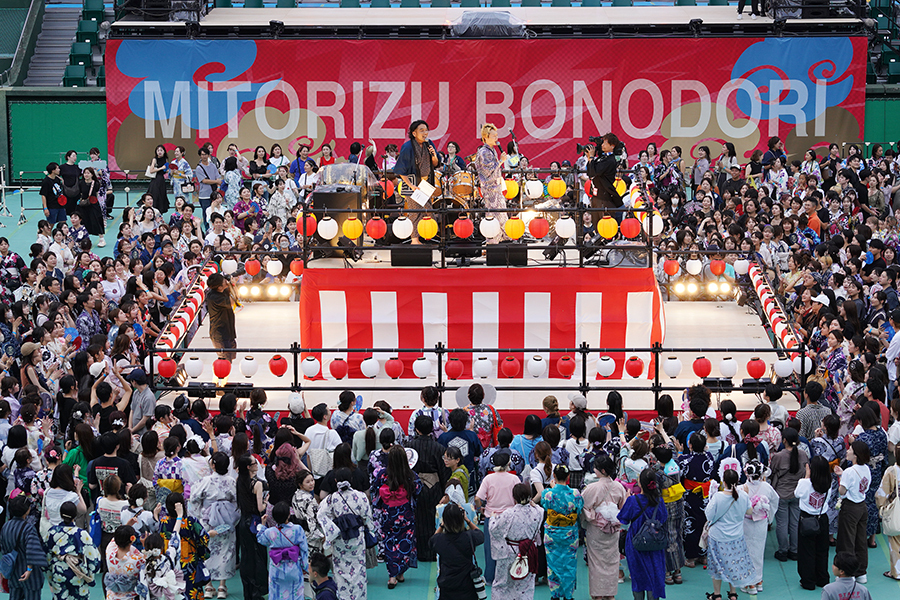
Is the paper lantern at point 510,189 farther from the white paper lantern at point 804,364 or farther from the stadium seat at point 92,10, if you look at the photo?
the stadium seat at point 92,10

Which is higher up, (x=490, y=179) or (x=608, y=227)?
(x=490, y=179)

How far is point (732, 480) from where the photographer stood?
929cm

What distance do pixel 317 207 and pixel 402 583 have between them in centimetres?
615

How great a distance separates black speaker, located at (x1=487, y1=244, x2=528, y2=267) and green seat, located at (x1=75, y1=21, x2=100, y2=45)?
18603mm

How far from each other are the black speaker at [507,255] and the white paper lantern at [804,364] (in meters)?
3.54

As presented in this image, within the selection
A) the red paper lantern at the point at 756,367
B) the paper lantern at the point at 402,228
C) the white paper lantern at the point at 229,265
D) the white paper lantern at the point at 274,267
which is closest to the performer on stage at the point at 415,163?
the paper lantern at the point at 402,228

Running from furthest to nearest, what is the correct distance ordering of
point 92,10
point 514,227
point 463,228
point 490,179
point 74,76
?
1. point 92,10
2. point 74,76
3. point 490,179
4. point 463,228
5. point 514,227

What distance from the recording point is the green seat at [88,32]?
95.2ft

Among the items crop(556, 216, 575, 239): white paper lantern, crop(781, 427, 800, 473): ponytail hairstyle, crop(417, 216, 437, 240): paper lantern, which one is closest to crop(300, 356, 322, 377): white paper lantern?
crop(417, 216, 437, 240): paper lantern

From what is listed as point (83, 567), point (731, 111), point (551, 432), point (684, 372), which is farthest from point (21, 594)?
point (731, 111)

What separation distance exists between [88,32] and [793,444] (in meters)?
23.9

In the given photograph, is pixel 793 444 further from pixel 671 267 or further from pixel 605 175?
pixel 605 175

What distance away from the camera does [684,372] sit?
47.5 feet

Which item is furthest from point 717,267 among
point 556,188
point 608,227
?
point 608,227
